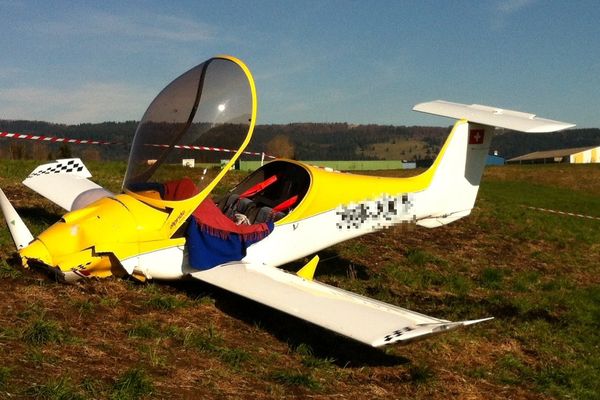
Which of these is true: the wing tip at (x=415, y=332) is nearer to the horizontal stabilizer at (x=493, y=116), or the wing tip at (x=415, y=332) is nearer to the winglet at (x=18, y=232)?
the winglet at (x=18, y=232)

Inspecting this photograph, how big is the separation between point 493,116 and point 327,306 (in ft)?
18.2

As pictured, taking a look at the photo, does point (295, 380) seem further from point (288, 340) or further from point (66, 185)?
point (66, 185)

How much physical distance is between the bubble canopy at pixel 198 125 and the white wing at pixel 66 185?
200 cm

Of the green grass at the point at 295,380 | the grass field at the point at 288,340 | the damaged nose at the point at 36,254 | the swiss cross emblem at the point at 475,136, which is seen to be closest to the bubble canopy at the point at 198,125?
the damaged nose at the point at 36,254

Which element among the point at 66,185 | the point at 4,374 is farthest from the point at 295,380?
the point at 66,185

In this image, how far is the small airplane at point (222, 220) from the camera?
6219mm

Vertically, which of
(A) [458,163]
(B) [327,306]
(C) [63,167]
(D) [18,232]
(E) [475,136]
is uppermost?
(E) [475,136]

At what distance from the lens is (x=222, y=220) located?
24.4 feet

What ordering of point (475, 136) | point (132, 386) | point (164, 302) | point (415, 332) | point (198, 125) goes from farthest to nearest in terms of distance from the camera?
point (475, 136), point (198, 125), point (164, 302), point (415, 332), point (132, 386)

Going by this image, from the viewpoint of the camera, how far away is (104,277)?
6793 mm

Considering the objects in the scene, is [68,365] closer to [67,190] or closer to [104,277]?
[104,277]

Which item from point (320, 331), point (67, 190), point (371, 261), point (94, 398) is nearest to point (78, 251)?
point (94, 398)

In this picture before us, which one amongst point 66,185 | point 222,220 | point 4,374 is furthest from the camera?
point 66,185

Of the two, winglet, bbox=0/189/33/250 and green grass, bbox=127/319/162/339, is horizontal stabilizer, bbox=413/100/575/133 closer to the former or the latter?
green grass, bbox=127/319/162/339
